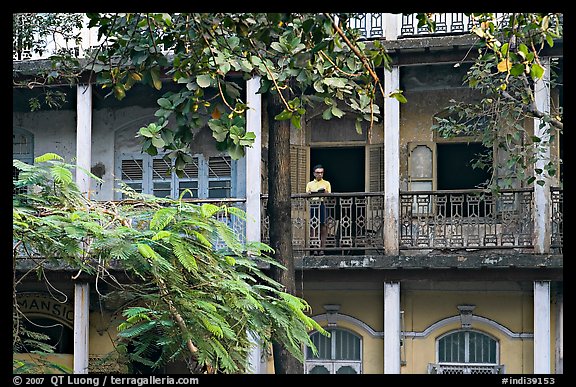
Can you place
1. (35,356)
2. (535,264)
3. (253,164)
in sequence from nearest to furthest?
1. (35,356)
2. (535,264)
3. (253,164)

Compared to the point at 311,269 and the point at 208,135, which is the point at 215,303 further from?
the point at 208,135

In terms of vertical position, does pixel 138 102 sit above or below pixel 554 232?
above

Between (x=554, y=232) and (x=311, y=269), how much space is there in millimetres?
3324

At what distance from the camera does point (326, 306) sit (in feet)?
52.6

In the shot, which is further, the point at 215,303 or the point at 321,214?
the point at 321,214

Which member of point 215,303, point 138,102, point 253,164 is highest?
point 138,102

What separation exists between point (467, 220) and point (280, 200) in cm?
367

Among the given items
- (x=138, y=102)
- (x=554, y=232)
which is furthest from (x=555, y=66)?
(x=138, y=102)

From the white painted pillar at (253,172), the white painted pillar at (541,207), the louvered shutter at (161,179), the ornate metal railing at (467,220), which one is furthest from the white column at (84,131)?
the white painted pillar at (541,207)

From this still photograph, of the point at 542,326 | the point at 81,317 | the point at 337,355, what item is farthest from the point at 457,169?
the point at 81,317

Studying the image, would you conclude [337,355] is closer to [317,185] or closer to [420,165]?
[317,185]

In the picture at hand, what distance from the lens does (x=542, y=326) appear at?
14.5 meters

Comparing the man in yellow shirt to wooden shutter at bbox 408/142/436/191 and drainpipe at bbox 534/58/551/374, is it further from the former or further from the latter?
drainpipe at bbox 534/58/551/374

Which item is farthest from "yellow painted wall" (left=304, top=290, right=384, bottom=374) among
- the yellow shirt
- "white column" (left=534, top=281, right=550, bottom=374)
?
"white column" (left=534, top=281, right=550, bottom=374)
